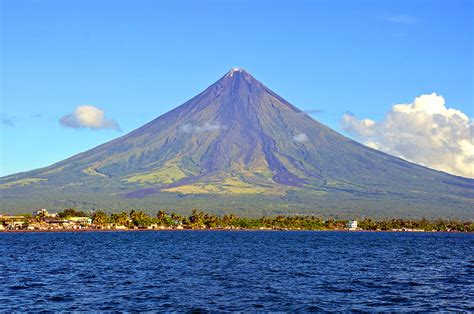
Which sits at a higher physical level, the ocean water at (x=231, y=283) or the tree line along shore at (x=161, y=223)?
the tree line along shore at (x=161, y=223)

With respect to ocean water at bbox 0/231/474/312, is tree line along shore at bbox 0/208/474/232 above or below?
above

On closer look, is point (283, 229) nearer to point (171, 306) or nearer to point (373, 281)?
point (373, 281)

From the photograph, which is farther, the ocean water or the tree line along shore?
the tree line along shore

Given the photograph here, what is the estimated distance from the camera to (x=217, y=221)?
17838 cm

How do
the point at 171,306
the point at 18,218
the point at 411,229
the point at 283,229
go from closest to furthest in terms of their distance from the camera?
the point at 171,306 < the point at 18,218 < the point at 283,229 < the point at 411,229

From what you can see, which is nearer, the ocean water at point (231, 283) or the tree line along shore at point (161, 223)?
the ocean water at point (231, 283)

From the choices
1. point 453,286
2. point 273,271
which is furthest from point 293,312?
point 273,271

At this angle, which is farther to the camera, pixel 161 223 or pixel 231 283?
pixel 161 223

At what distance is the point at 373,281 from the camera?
162ft

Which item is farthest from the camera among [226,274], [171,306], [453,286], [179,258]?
[179,258]

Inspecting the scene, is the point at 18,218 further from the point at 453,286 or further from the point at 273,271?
the point at 453,286

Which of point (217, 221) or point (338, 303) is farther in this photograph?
point (217, 221)

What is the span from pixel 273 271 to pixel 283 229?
419 ft

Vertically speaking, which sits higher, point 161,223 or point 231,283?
point 161,223
